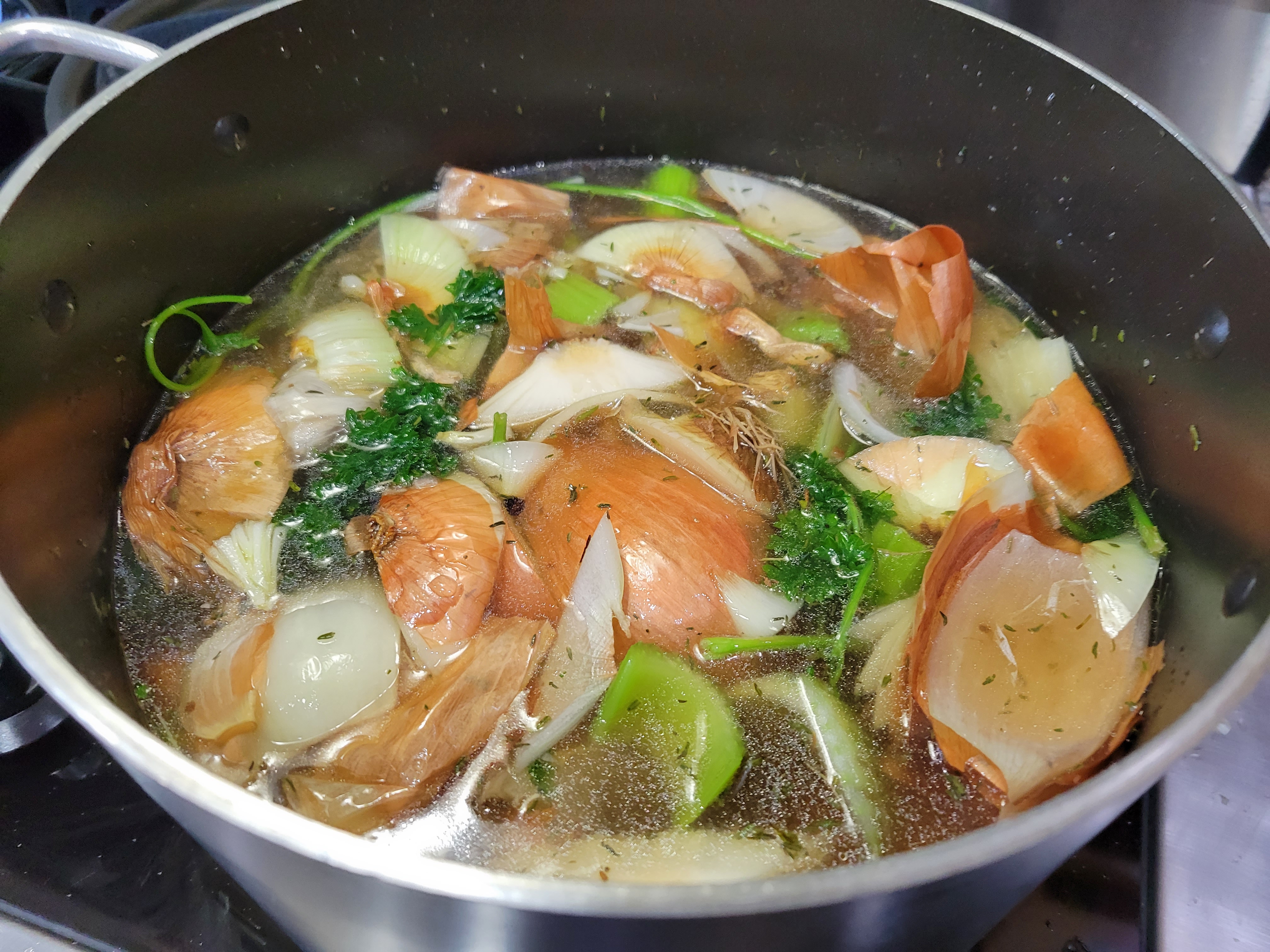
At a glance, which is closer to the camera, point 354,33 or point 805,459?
point 805,459

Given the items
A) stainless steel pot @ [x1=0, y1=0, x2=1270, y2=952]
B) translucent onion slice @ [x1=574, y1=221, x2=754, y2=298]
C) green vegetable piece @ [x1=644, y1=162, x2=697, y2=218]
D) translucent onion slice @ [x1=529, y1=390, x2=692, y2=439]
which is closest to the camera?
stainless steel pot @ [x1=0, y1=0, x2=1270, y2=952]

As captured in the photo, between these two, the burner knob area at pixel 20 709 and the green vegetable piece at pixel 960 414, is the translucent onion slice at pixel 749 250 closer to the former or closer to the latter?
the green vegetable piece at pixel 960 414

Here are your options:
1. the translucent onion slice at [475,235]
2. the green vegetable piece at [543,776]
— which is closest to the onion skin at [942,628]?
the green vegetable piece at [543,776]

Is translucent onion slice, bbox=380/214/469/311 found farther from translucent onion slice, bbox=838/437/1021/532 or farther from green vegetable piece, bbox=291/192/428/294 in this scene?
translucent onion slice, bbox=838/437/1021/532

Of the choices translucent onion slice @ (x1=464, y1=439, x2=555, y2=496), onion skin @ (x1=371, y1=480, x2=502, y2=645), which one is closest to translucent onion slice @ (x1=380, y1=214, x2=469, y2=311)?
translucent onion slice @ (x1=464, y1=439, x2=555, y2=496)

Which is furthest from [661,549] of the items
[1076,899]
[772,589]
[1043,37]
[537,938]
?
[1043,37]

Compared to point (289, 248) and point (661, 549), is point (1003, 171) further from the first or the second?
point (289, 248)
